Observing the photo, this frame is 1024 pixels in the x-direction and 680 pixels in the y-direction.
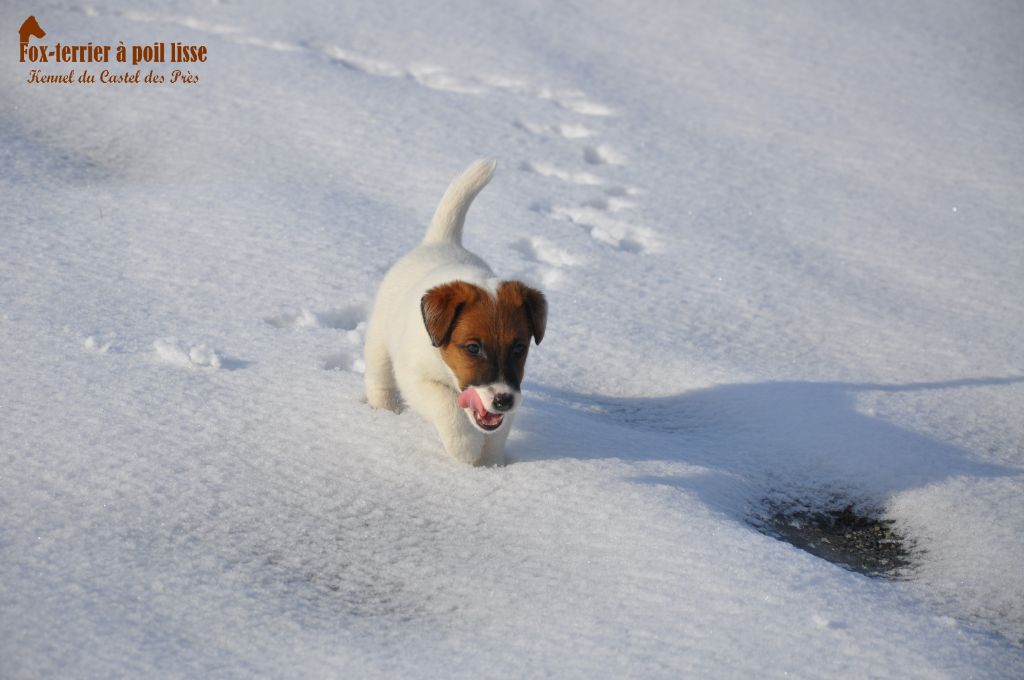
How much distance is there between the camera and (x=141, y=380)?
147 inches

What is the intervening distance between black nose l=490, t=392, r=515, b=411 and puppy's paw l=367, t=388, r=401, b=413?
82 centimetres

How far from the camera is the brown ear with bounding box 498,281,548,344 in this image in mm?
3305

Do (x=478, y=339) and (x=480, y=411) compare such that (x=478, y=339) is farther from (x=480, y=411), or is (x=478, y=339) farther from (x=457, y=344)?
(x=480, y=411)

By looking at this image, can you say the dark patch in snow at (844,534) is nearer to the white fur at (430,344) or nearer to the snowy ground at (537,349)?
the snowy ground at (537,349)

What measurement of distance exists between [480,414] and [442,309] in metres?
0.37

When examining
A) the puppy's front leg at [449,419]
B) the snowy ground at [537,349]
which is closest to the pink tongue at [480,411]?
the puppy's front leg at [449,419]

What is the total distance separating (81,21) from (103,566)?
591cm

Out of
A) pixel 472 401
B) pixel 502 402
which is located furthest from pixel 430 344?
Answer: pixel 502 402

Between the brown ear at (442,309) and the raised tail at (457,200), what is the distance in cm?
82

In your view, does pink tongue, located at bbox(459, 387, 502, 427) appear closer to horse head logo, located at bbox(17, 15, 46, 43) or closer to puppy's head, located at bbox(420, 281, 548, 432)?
puppy's head, located at bbox(420, 281, 548, 432)

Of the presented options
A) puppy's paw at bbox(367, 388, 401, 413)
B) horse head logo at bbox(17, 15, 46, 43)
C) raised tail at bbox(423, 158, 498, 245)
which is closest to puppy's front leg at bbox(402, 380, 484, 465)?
puppy's paw at bbox(367, 388, 401, 413)

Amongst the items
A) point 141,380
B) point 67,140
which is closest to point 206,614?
point 141,380

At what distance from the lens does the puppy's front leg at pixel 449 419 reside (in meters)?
3.36

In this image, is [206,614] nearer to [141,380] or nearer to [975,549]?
[141,380]
